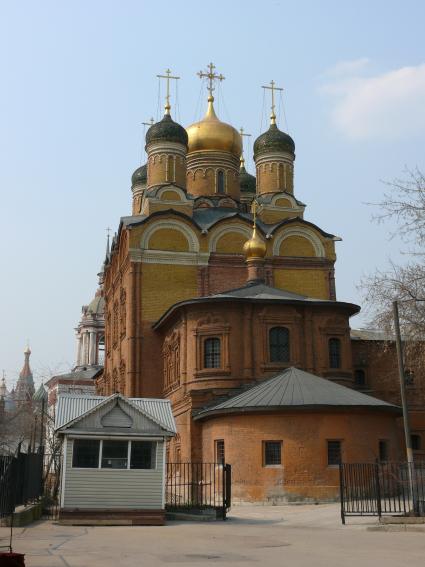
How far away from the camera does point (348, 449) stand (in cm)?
2389

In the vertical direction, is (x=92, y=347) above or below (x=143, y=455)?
above

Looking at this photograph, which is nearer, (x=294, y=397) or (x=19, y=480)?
(x=19, y=480)

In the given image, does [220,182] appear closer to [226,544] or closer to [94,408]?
[94,408]

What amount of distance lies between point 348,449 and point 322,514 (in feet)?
15.8

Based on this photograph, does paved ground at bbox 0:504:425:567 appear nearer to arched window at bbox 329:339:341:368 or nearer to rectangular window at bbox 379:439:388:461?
rectangular window at bbox 379:439:388:461

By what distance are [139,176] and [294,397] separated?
29935mm

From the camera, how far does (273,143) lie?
41.7m

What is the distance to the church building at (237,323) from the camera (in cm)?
2398

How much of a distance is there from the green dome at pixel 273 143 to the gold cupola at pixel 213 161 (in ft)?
6.51

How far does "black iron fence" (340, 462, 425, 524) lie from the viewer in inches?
646

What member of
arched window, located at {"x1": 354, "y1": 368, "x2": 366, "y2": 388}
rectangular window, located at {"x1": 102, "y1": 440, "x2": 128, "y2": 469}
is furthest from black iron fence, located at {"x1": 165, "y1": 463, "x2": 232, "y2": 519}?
arched window, located at {"x1": 354, "y1": 368, "x2": 366, "y2": 388}

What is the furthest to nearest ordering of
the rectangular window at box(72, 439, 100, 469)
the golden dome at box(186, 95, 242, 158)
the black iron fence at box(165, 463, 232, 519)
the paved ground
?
1. the golden dome at box(186, 95, 242, 158)
2. the black iron fence at box(165, 463, 232, 519)
3. the rectangular window at box(72, 439, 100, 469)
4. the paved ground

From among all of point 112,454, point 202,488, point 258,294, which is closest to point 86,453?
point 112,454

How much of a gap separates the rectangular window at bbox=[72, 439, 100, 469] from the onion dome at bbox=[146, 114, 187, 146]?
25.8m
